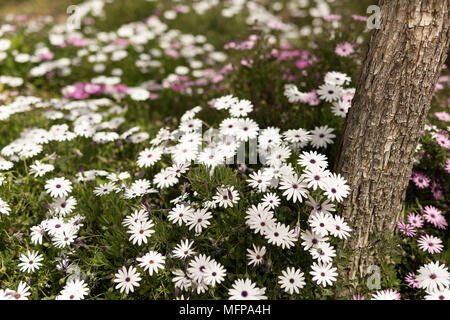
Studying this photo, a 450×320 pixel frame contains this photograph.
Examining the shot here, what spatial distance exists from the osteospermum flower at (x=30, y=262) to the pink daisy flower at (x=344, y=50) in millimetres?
2748

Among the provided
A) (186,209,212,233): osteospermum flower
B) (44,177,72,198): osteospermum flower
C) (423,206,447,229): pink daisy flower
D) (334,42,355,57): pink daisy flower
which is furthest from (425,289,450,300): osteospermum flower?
(44,177,72,198): osteospermum flower

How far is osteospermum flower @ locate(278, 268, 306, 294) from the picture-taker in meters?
1.97

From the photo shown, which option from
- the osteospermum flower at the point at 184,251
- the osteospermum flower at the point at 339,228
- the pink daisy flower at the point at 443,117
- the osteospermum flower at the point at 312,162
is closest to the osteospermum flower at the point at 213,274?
the osteospermum flower at the point at 184,251

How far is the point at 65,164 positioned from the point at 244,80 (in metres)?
1.87

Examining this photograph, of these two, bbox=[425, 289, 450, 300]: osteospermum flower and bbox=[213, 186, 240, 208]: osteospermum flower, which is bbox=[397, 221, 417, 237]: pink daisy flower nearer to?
bbox=[425, 289, 450, 300]: osteospermum flower

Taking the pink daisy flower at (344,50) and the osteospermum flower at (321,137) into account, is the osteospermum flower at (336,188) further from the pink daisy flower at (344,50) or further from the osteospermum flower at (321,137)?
the pink daisy flower at (344,50)

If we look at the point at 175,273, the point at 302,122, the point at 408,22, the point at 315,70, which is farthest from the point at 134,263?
the point at 315,70

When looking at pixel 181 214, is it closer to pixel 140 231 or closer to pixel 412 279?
pixel 140 231

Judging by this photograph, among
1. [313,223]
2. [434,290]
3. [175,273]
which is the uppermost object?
[313,223]

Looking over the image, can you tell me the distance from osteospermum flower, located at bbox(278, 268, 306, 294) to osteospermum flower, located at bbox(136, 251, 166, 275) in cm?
66

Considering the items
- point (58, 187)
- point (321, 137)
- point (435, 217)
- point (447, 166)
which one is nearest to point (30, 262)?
point (58, 187)

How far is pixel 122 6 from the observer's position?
707 centimetres

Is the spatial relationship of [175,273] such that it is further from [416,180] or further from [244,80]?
[244,80]

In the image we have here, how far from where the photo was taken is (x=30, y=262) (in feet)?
7.40
